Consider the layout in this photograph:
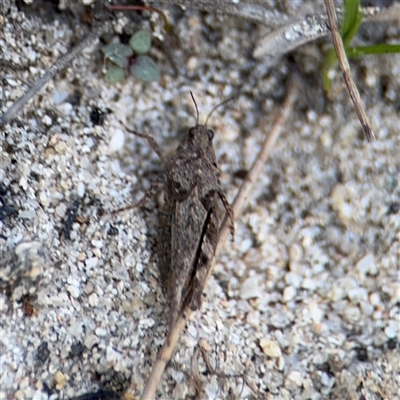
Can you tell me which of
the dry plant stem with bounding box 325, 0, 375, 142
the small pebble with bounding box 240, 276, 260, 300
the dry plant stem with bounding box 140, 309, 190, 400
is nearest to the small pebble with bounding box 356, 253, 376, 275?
the small pebble with bounding box 240, 276, 260, 300

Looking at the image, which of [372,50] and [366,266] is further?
[366,266]

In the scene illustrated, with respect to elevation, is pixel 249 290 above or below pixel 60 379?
above

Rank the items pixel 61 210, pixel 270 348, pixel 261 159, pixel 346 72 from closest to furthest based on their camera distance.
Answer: pixel 346 72 < pixel 61 210 < pixel 270 348 < pixel 261 159

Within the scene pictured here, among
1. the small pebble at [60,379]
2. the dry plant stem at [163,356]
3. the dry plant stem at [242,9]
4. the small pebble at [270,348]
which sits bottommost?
the small pebble at [60,379]

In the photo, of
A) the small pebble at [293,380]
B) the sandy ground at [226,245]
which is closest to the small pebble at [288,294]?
the sandy ground at [226,245]

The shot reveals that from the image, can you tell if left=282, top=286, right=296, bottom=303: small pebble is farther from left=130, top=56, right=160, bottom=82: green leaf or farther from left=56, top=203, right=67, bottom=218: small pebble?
left=130, top=56, right=160, bottom=82: green leaf

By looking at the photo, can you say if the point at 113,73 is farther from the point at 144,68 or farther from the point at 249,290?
the point at 249,290

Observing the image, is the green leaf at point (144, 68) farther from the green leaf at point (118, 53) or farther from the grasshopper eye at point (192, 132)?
the grasshopper eye at point (192, 132)

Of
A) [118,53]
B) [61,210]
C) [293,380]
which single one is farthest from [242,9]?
[293,380]
